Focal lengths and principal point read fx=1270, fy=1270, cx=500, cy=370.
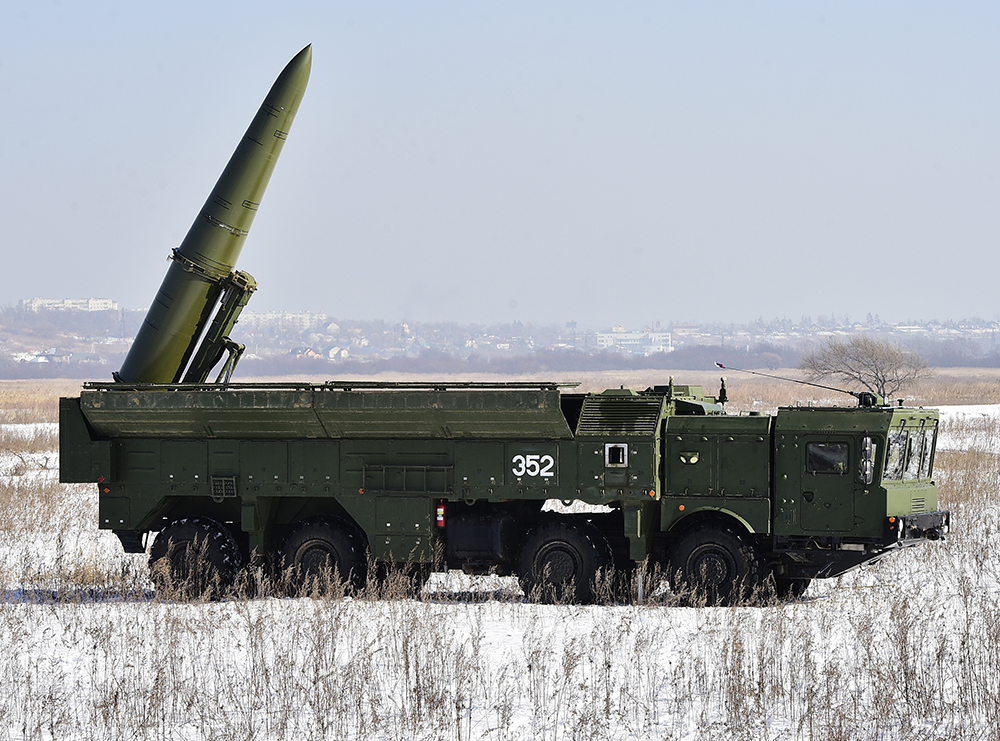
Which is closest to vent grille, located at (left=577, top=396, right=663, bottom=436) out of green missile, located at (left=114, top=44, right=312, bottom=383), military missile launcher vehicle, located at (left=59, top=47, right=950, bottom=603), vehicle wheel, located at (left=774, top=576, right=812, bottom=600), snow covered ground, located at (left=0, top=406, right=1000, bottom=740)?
military missile launcher vehicle, located at (left=59, top=47, right=950, bottom=603)

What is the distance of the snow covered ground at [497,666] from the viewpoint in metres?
8.00

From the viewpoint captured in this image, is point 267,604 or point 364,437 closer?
point 267,604

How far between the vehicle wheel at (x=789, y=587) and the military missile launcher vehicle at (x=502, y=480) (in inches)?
1.1

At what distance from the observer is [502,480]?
1275cm

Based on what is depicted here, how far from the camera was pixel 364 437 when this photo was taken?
13039mm

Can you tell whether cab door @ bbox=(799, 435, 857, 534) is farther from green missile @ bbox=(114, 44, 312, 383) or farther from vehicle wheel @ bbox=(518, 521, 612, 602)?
green missile @ bbox=(114, 44, 312, 383)

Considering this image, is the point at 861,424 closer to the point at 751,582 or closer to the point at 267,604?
the point at 751,582

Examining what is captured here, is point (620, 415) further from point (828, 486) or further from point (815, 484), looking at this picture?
point (828, 486)

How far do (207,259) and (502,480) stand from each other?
4785 millimetres

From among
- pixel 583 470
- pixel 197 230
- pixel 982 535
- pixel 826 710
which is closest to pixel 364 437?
pixel 583 470

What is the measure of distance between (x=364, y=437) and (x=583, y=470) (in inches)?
89.9

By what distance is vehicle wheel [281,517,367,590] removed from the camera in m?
13.1

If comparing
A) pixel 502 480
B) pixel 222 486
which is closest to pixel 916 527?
pixel 502 480

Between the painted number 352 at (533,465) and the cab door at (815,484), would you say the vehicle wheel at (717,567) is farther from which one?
the painted number 352 at (533,465)
